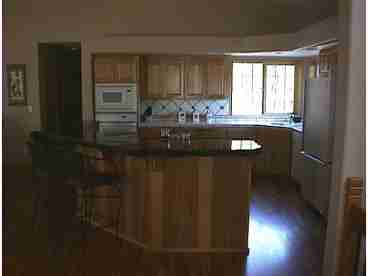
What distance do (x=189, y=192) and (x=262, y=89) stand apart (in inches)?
172

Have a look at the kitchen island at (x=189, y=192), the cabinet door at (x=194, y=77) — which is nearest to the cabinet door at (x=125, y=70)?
the cabinet door at (x=194, y=77)

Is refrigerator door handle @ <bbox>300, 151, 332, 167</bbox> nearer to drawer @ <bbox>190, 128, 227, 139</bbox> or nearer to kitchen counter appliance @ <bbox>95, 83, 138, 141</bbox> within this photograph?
drawer @ <bbox>190, 128, 227, 139</bbox>

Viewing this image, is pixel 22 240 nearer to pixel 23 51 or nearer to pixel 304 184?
pixel 304 184

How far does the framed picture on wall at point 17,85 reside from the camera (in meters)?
7.45

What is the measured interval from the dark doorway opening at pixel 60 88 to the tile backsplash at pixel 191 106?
55.7 inches

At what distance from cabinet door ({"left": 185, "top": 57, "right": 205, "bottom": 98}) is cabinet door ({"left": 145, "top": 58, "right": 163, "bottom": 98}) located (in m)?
0.43

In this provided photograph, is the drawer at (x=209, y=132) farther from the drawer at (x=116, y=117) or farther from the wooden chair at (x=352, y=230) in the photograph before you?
the wooden chair at (x=352, y=230)

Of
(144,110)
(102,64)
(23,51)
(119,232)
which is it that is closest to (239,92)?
(144,110)

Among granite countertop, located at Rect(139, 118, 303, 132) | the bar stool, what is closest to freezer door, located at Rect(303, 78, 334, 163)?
granite countertop, located at Rect(139, 118, 303, 132)

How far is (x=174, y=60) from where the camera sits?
24.1ft

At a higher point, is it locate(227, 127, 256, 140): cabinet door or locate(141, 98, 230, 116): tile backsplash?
locate(141, 98, 230, 116): tile backsplash

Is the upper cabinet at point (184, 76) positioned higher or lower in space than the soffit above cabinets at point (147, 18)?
lower

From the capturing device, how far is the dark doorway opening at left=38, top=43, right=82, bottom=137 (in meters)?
7.73

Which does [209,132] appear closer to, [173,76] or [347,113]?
[173,76]
